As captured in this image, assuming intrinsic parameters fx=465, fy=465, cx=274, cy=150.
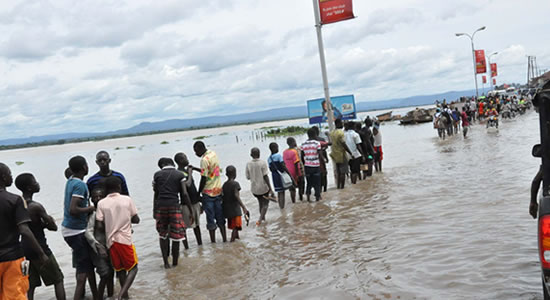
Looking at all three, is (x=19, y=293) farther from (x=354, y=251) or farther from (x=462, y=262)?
(x=462, y=262)

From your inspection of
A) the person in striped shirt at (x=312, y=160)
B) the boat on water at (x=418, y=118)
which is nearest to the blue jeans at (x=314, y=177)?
the person in striped shirt at (x=312, y=160)

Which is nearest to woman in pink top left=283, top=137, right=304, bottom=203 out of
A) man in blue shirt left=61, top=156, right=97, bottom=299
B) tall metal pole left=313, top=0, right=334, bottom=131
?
tall metal pole left=313, top=0, right=334, bottom=131

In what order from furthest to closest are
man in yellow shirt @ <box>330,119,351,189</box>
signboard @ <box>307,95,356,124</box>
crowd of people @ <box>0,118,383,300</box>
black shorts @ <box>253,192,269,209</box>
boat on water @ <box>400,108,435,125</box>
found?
boat on water @ <box>400,108,435,125</box>
signboard @ <box>307,95,356,124</box>
man in yellow shirt @ <box>330,119,351,189</box>
black shorts @ <box>253,192,269,209</box>
crowd of people @ <box>0,118,383,300</box>

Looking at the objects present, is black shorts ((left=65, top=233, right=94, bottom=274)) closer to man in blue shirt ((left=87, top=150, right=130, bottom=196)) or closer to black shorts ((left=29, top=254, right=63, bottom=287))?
black shorts ((left=29, top=254, right=63, bottom=287))

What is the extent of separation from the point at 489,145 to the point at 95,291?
17038 mm

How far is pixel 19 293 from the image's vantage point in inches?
179

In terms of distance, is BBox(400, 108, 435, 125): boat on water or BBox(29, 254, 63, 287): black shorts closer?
BBox(29, 254, 63, 287): black shorts

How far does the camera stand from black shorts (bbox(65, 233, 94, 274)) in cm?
561

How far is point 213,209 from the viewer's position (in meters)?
8.20

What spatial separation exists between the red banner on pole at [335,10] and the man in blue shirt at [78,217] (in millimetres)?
8918

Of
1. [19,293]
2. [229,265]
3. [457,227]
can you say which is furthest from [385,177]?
[19,293]

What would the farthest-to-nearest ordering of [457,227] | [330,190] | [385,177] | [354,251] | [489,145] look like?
[489,145], [385,177], [330,190], [457,227], [354,251]

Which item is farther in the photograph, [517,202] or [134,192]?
[134,192]

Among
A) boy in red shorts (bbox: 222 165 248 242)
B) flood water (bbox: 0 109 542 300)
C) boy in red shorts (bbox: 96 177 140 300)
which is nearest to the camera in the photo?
flood water (bbox: 0 109 542 300)
